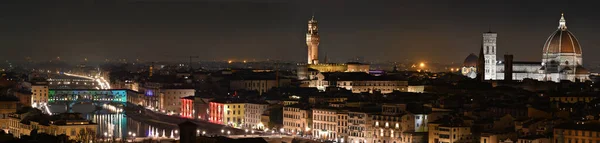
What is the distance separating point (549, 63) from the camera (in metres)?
82.1

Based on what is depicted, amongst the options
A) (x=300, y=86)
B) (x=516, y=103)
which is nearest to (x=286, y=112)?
(x=516, y=103)

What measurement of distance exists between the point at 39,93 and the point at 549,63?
1377 inches

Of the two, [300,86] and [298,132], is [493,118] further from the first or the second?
[300,86]

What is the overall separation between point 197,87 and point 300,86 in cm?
1343

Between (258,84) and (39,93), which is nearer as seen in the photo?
(258,84)

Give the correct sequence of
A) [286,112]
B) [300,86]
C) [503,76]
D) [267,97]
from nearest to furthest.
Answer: [286,112]
[267,97]
[300,86]
[503,76]

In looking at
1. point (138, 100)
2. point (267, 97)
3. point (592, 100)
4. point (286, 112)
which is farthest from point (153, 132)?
point (138, 100)

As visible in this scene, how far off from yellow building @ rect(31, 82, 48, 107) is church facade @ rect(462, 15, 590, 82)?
29783mm

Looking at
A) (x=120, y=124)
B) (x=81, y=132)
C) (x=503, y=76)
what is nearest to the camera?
(x=81, y=132)

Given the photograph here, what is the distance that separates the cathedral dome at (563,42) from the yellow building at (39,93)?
114 feet

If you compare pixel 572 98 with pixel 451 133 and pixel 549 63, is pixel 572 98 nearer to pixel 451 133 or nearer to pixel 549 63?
pixel 451 133

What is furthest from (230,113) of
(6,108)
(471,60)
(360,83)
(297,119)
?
(471,60)

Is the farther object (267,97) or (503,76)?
(503,76)

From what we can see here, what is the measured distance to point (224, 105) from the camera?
214ft
